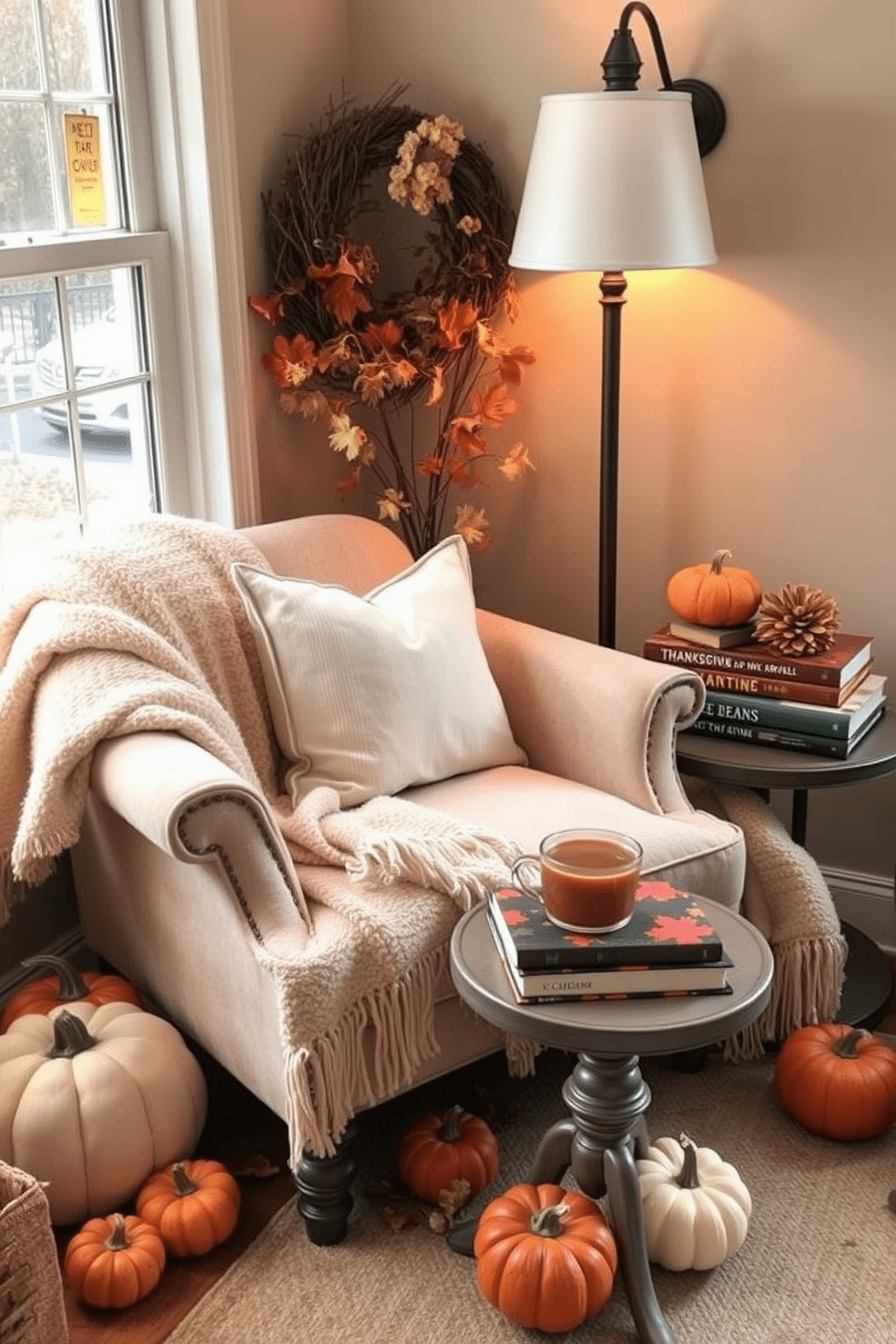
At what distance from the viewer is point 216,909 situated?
1955 millimetres

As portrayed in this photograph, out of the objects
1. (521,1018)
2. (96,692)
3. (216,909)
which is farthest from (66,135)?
(521,1018)

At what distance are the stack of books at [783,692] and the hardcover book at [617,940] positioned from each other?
648mm

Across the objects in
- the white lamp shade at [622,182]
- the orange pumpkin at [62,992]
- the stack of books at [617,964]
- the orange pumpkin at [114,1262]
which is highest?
the white lamp shade at [622,182]

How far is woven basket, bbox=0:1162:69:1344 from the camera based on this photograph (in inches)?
62.9

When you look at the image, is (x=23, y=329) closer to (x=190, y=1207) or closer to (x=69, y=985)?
(x=69, y=985)

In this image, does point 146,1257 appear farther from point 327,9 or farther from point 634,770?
point 327,9

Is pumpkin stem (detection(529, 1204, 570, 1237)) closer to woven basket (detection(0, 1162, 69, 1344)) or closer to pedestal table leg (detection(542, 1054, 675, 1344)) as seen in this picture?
pedestal table leg (detection(542, 1054, 675, 1344))

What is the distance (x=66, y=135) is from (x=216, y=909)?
131 centimetres

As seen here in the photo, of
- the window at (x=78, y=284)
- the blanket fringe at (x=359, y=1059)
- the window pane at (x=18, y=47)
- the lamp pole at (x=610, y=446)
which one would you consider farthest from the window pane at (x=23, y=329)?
the blanket fringe at (x=359, y=1059)

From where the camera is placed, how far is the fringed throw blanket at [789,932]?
7.60ft

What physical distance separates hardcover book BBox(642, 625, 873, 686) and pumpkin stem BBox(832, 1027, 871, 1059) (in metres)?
0.55

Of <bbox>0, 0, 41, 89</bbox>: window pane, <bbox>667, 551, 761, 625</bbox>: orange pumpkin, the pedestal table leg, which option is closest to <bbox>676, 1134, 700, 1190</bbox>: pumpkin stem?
the pedestal table leg

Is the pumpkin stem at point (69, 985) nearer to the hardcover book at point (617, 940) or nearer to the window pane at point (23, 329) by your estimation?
the hardcover book at point (617, 940)

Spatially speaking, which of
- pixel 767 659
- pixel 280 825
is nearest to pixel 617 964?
pixel 280 825
